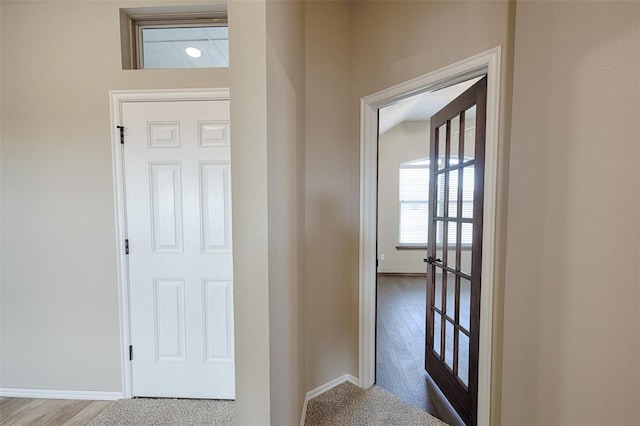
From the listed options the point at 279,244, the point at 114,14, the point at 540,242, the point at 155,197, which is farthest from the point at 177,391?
the point at 114,14

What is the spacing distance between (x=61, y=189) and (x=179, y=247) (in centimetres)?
92

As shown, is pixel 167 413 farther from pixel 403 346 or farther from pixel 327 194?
pixel 403 346

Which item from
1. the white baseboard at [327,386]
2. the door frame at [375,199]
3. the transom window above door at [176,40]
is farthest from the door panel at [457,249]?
the transom window above door at [176,40]

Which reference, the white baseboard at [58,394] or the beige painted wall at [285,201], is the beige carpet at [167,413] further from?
A: the beige painted wall at [285,201]

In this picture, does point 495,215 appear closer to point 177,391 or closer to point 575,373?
point 575,373

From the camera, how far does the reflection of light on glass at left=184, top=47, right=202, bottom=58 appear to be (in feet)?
6.02

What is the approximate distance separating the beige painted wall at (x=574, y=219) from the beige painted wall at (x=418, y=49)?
0.10 meters

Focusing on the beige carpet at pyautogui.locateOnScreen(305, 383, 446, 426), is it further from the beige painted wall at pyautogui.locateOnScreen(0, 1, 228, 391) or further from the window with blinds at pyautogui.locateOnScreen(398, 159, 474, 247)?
the window with blinds at pyautogui.locateOnScreen(398, 159, 474, 247)

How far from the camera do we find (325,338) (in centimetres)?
187

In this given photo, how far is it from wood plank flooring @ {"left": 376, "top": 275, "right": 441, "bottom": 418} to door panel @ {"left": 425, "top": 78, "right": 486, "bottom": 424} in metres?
0.16

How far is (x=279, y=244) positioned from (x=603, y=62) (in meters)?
1.23

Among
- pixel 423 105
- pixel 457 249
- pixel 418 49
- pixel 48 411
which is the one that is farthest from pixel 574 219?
pixel 423 105

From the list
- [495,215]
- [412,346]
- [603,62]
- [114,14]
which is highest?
[114,14]

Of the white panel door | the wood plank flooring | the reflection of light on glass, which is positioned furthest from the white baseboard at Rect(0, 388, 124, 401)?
the reflection of light on glass
